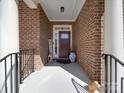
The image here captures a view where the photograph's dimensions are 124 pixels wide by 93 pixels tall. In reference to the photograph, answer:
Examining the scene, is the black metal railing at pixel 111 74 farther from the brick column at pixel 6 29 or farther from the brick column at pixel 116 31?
the brick column at pixel 6 29

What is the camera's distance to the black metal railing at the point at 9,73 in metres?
3.04

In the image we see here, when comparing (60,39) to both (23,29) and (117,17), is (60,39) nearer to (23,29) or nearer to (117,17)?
(23,29)

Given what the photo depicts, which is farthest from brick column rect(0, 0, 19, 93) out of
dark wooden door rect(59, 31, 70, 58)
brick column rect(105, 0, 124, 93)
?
dark wooden door rect(59, 31, 70, 58)

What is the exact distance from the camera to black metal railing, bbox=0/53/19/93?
3041 millimetres

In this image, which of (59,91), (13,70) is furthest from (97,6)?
(13,70)

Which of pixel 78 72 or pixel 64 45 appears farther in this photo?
pixel 64 45

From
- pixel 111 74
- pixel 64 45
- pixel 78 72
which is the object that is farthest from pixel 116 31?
pixel 64 45

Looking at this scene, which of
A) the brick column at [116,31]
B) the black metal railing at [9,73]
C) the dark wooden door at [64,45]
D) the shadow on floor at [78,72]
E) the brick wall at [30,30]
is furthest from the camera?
the dark wooden door at [64,45]

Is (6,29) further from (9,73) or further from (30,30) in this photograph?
(30,30)

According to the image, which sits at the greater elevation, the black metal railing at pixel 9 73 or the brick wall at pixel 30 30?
the brick wall at pixel 30 30

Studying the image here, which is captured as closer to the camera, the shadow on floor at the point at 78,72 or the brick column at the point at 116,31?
the brick column at the point at 116,31

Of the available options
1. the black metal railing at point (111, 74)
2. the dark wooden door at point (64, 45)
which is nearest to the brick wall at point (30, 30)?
the black metal railing at point (111, 74)

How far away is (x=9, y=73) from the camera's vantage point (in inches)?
126

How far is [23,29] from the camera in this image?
7.23 m
